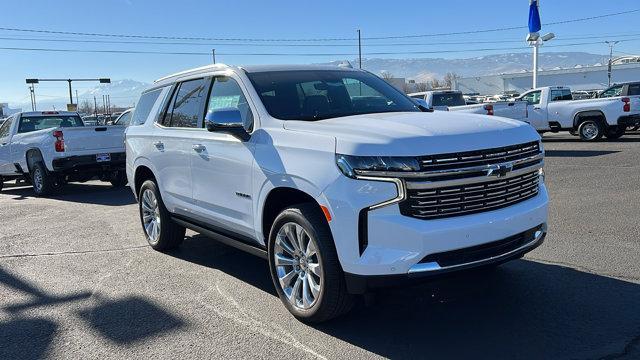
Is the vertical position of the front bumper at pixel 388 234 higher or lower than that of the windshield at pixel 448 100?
lower

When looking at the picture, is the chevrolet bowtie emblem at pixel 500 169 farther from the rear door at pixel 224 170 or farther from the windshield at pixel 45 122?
the windshield at pixel 45 122

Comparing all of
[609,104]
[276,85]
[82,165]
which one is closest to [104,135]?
[82,165]

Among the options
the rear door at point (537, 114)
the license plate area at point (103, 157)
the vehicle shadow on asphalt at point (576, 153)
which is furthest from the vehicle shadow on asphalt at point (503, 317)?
the rear door at point (537, 114)

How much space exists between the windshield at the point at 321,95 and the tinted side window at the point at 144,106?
7.26ft

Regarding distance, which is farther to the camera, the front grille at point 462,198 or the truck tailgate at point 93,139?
the truck tailgate at point 93,139

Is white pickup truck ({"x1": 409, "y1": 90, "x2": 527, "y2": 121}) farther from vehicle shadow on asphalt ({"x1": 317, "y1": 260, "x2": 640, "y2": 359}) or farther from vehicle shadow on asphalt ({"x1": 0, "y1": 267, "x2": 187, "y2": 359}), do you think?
vehicle shadow on asphalt ({"x1": 0, "y1": 267, "x2": 187, "y2": 359})

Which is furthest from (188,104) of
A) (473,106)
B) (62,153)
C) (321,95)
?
(473,106)

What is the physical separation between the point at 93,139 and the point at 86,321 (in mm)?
8152

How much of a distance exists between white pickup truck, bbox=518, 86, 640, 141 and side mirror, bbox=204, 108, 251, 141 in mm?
14978

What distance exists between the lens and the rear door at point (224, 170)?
4695mm

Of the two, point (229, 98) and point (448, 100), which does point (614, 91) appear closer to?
point (448, 100)

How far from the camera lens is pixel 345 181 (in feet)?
12.0

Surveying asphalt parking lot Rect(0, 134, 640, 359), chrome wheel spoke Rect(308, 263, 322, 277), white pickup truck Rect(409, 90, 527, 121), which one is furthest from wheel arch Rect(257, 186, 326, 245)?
white pickup truck Rect(409, 90, 527, 121)

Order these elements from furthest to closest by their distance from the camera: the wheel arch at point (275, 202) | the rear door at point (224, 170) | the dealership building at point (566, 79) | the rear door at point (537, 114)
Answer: the dealership building at point (566, 79), the rear door at point (537, 114), the rear door at point (224, 170), the wheel arch at point (275, 202)
